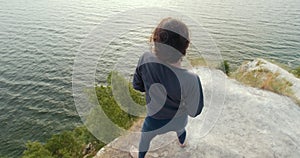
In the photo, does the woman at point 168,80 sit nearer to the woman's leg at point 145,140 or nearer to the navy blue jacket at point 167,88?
the navy blue jacket at point 167,88

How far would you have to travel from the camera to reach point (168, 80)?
3730mm

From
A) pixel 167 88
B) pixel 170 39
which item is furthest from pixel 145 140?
pixel 170 39

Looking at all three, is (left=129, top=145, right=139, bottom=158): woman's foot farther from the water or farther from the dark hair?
the water

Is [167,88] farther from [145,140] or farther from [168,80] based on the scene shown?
[145,140]

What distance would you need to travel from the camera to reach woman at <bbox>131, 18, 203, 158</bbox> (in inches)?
137

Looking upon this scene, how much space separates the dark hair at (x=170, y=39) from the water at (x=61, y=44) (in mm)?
7632

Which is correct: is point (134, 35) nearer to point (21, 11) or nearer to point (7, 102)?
point (7, 102)

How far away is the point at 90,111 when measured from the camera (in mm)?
6754

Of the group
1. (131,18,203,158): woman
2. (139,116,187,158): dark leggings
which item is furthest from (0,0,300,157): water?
(131,18,203,158): woman

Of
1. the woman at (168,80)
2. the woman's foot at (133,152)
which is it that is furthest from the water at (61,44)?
the woman at (168,80)

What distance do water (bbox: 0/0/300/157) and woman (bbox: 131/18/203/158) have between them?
7.32m

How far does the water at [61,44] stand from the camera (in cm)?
1330

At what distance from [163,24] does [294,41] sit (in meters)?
23.6

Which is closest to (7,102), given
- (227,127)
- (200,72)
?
(200,72)
